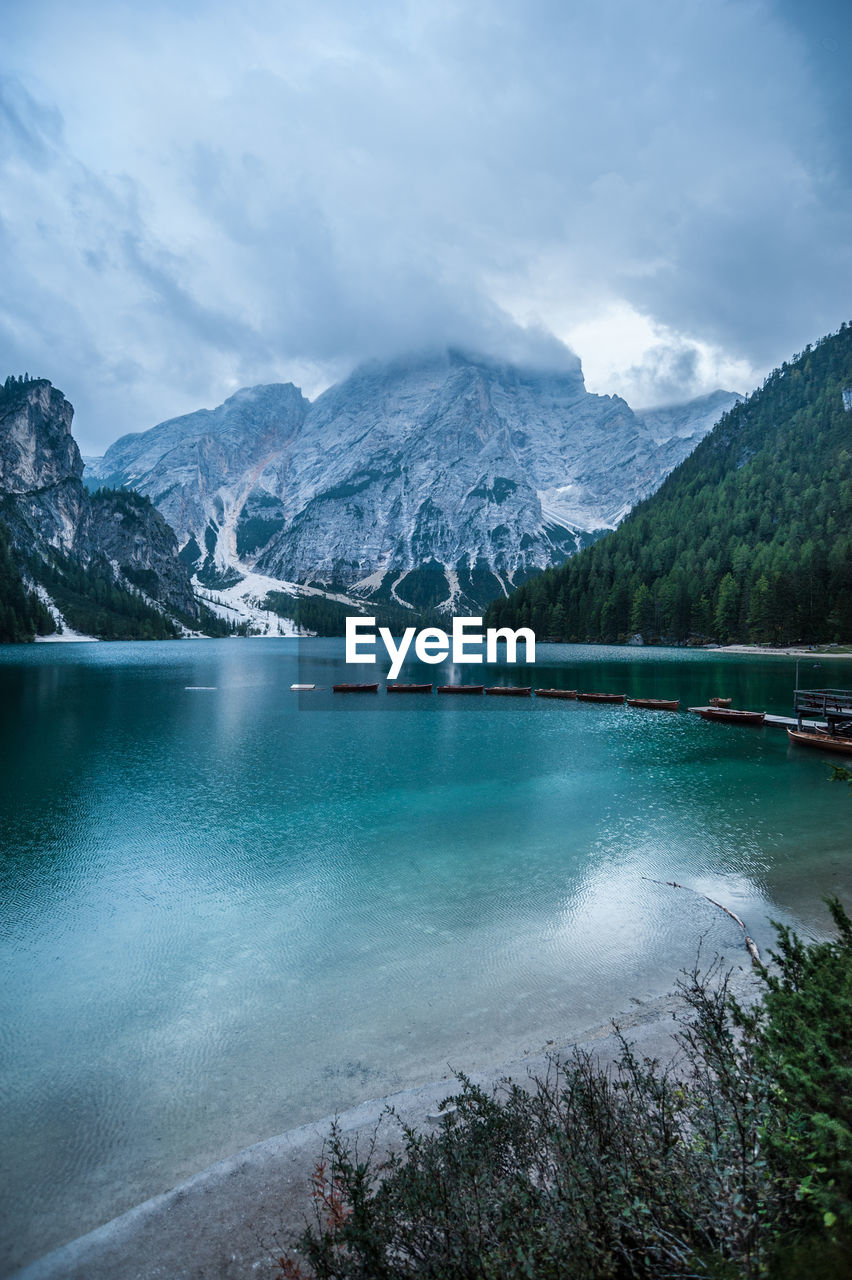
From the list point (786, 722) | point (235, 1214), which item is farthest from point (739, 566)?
point (235, 1214)

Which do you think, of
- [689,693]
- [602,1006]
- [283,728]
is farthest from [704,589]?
[602,1006]

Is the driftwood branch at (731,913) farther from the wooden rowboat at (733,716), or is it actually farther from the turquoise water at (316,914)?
the wooden rowboat at (733,716)

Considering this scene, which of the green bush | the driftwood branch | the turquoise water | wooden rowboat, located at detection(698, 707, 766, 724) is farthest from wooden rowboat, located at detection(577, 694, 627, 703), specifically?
the green bush

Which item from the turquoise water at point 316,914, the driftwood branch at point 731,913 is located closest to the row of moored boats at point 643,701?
the turquoise water at point 316,914

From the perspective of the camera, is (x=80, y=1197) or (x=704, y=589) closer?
(x=80, y=1197)

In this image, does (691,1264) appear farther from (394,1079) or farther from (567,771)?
(567,771)

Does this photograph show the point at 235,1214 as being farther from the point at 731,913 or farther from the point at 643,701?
the point at 643,701
